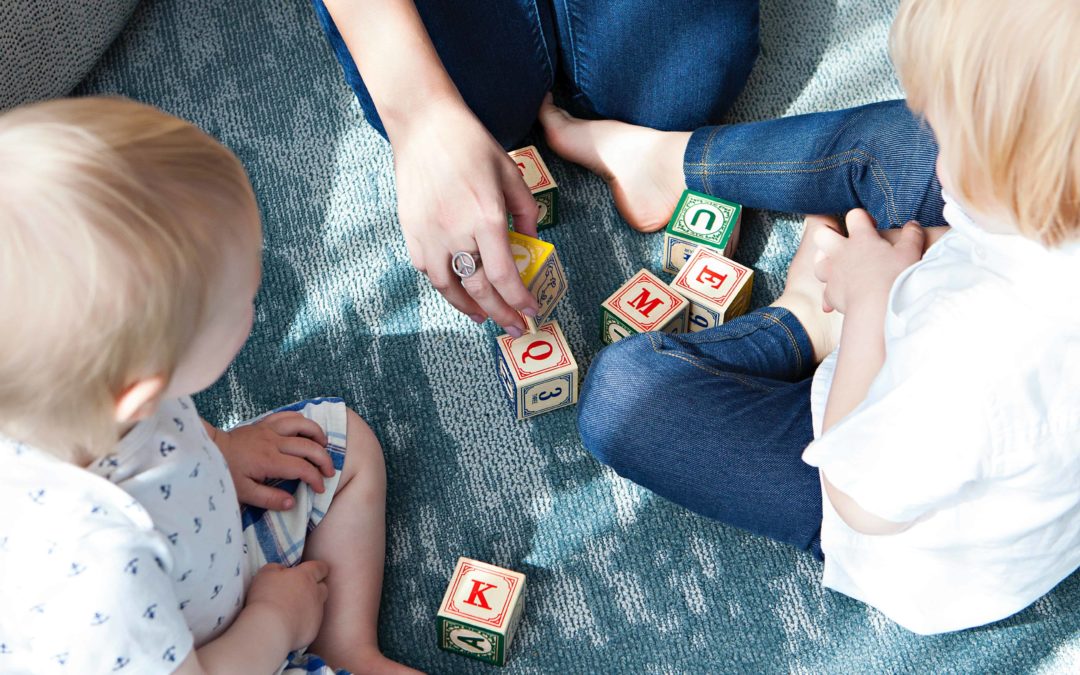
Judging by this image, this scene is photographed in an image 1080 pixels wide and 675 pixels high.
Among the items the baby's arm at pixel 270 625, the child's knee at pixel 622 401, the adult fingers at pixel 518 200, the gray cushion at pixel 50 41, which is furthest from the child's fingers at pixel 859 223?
the gray cushion at pixel 50 41

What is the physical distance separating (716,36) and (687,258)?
11.9 inches

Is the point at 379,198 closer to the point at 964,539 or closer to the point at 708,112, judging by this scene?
the point at 708,112

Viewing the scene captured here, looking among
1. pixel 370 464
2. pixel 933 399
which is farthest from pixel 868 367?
pixel 370 464

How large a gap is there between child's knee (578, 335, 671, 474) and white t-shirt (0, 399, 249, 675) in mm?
470

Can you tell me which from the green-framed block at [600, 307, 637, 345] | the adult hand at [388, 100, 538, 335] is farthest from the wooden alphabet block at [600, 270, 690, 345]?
the adult hand at [388, 100, 538, 335]

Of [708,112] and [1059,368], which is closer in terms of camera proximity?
[1059,368]

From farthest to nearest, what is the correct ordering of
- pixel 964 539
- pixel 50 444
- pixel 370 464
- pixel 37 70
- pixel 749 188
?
pixel 37 70, pixel 749 188, pixel 370 464, pixel 964 539, pixel 50 444

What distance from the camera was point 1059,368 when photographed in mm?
726

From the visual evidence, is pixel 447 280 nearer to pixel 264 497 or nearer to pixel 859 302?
pixel 264 497

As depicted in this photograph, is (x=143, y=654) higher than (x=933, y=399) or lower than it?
lower

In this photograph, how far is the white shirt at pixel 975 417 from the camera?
725 millimetres

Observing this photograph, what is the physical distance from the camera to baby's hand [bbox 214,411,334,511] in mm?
957

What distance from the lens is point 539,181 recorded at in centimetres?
127

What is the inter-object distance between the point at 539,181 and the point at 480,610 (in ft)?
1.82
